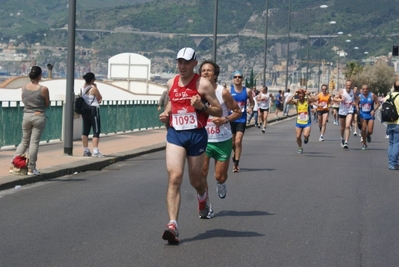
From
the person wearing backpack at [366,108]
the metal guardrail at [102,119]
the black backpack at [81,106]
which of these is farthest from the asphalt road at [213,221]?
the person wearing backpack at [366,108]

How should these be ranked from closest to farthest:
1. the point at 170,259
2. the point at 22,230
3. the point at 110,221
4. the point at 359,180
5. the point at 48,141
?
the point at 170,259 < the point at 22,230 < the point at 110,221 < the point at 359,180 < the point at 48,141

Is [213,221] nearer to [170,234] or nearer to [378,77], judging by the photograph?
[170,234]

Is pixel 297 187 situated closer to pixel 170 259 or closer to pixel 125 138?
pixel 170 259

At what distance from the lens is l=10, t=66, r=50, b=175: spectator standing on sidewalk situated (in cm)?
1570

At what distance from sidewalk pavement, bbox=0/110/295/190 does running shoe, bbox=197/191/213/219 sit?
3.99m

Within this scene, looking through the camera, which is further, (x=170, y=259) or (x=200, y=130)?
→ (x=200, y=130)

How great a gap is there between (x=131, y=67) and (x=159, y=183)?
2299 inches

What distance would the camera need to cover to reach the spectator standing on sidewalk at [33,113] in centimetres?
1570

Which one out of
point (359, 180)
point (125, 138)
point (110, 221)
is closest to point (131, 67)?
point (125, 138)

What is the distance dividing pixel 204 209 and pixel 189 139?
1716 millimetres

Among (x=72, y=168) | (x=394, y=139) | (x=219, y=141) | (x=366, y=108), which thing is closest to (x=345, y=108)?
(x=366, y=108)

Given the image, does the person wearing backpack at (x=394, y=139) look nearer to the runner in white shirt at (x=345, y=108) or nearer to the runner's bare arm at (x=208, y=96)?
the runner in white shirt at (x=345, y=108)

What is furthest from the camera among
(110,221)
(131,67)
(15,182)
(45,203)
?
(131,67)

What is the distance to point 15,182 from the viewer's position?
49.2 ft
